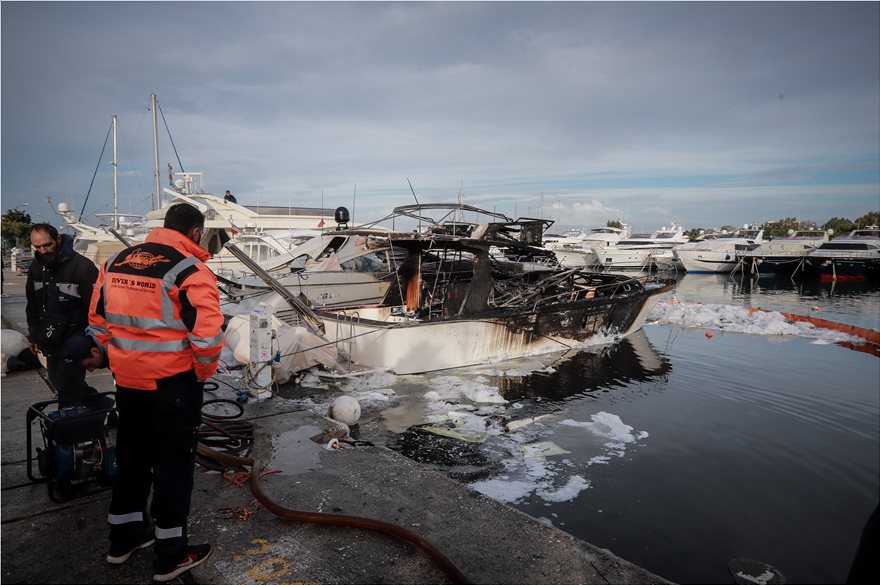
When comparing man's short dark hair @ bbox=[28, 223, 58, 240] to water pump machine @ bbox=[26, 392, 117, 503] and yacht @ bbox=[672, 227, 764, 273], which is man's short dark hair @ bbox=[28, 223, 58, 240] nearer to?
water pump machine @ bbox=[26, 392, 117, 503]

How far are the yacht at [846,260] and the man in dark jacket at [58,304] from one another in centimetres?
4176

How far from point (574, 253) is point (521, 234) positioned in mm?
28550

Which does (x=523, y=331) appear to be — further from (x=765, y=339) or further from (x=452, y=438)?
(x=765, y=339)

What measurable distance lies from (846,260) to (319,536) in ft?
139

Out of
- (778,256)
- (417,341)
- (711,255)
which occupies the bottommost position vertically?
(417,341)

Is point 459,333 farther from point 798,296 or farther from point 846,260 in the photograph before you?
point 846,260

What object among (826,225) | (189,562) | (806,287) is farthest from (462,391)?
(826,225)

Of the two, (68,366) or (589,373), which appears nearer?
(68,366)

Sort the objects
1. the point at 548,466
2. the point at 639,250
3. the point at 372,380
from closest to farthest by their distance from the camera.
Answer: the point at 548,466 → the point at 372,380 → the point at 639,250

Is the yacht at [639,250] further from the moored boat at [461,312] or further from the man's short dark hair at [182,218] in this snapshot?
the man's short dark hair at [182,218]

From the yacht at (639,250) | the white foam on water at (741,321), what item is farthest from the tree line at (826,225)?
the white foam on water at (741,321)

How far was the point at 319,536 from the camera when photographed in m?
2.84

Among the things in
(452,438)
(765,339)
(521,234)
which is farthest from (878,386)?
(452,438)

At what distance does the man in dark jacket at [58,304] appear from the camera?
3.79 m
